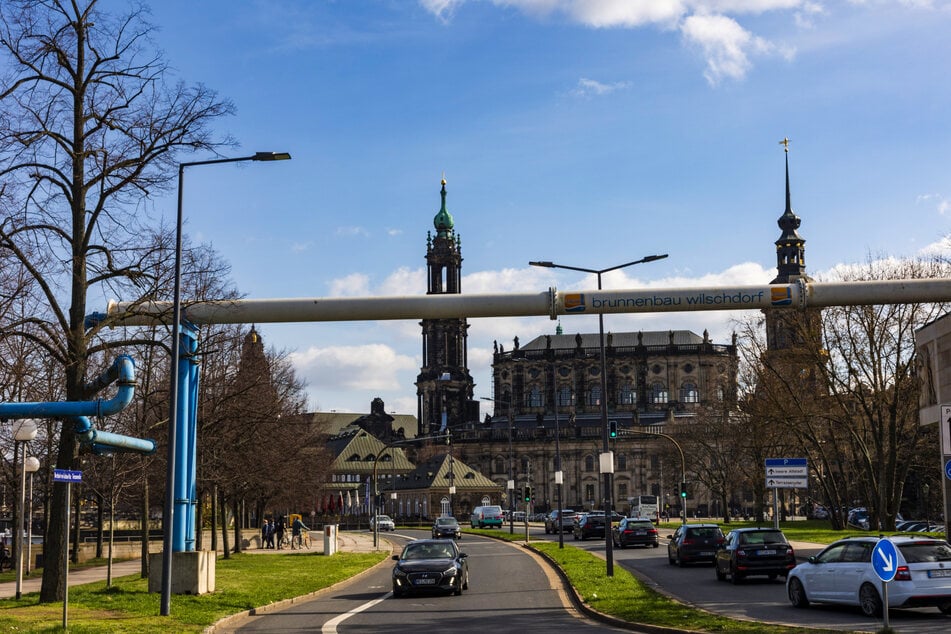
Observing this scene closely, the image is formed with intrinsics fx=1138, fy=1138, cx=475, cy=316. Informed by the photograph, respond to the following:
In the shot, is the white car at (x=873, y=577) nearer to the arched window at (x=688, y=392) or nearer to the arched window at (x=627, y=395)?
the arched window at (x=688, y=392)

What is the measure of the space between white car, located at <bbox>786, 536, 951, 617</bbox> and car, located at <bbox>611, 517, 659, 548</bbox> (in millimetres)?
29579

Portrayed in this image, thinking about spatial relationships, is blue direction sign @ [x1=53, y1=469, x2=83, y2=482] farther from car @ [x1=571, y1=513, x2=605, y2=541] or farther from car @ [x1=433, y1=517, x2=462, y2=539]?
car @ [x1=433, y1=517, x2=462, y2=539]

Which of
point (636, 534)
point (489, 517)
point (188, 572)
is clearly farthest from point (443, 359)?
point (188, 572)

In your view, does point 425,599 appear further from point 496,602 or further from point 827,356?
point 827,356

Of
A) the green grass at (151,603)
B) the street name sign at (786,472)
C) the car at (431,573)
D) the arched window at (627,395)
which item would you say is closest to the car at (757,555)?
the street name sign at (786,472)

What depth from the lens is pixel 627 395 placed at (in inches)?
6496

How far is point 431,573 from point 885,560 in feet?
48.2

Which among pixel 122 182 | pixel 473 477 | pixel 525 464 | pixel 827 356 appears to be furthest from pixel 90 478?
pixel 525 464

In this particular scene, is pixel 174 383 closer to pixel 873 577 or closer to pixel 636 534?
pixel 873 577

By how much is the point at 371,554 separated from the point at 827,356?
967 inches

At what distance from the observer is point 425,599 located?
1102 inches

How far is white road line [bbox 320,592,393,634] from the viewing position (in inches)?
823

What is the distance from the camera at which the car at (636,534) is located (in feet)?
172

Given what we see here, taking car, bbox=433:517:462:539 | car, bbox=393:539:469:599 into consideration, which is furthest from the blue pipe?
car, bbox=433:517:462:539
